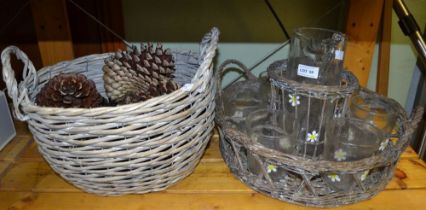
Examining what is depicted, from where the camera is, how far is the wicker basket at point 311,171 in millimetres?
576

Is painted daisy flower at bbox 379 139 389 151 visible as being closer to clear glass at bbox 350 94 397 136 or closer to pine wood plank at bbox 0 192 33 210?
clear glass at bbox 350 94 397 136

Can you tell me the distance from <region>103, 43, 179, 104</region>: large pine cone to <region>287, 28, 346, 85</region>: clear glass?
24 cm

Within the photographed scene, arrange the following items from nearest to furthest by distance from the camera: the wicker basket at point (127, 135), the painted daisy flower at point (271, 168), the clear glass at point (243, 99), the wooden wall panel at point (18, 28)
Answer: the wicker basket at point (127, 135), the painted daisy flower at point (271, 168), the clear glass at point (243, 99), the wooden wall panel at point (18, 28)

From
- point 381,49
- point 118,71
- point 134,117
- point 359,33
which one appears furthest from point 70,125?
point 381,49

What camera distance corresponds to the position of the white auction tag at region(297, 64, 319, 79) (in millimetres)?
633

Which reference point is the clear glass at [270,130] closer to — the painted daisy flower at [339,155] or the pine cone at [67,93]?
the painted daisy flower at [339,155]

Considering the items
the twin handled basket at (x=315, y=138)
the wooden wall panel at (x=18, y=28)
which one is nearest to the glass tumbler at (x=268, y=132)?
the twin handled basket at (x=315, y=138)

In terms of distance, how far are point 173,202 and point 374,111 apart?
0.45 metres

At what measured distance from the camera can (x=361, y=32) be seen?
84 cm

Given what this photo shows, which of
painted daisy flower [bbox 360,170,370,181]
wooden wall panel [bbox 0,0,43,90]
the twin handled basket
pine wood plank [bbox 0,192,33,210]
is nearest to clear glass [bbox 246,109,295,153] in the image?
the twin handled basket

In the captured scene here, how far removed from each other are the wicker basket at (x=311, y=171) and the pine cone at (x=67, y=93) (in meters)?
0.24

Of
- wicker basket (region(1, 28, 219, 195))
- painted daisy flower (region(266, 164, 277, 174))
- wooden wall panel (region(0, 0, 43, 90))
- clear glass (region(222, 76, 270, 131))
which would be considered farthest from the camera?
wooden wall panel (region(0, 0, 43, 90))

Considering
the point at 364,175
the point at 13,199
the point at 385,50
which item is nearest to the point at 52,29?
the point at 13,199

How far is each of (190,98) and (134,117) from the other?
10 centimetres
